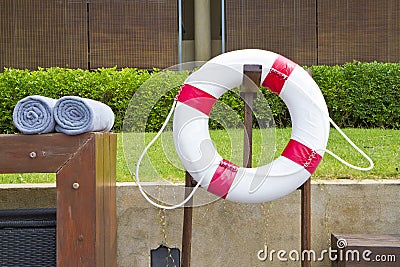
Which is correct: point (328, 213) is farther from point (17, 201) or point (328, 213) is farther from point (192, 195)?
point (17, 201)

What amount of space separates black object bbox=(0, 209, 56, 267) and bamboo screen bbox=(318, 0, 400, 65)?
217 inches

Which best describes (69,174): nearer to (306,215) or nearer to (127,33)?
(306,215)

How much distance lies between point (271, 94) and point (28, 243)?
11.6ft

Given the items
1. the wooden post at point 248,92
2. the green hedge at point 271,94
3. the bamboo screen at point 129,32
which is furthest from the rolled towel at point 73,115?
the bamboo screen at point 129,32

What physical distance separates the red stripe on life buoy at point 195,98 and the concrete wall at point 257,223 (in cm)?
57

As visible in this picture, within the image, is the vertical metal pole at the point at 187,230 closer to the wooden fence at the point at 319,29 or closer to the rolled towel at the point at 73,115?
the rolled towel at the point at 73,115

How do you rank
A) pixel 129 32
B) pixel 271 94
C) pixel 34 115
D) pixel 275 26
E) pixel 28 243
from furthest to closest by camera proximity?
pixel 275 26, pixel 129 32, pixel 271 94, pixel 28 243, pixel 34 115

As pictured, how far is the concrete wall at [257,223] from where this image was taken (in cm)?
308

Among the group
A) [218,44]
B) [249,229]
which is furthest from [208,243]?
[218,44]

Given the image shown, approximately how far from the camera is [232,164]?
106 inches

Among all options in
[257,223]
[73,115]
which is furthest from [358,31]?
[73,115]

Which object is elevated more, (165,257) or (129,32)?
(129,32)

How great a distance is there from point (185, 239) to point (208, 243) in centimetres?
38

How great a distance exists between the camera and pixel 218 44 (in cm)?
845
